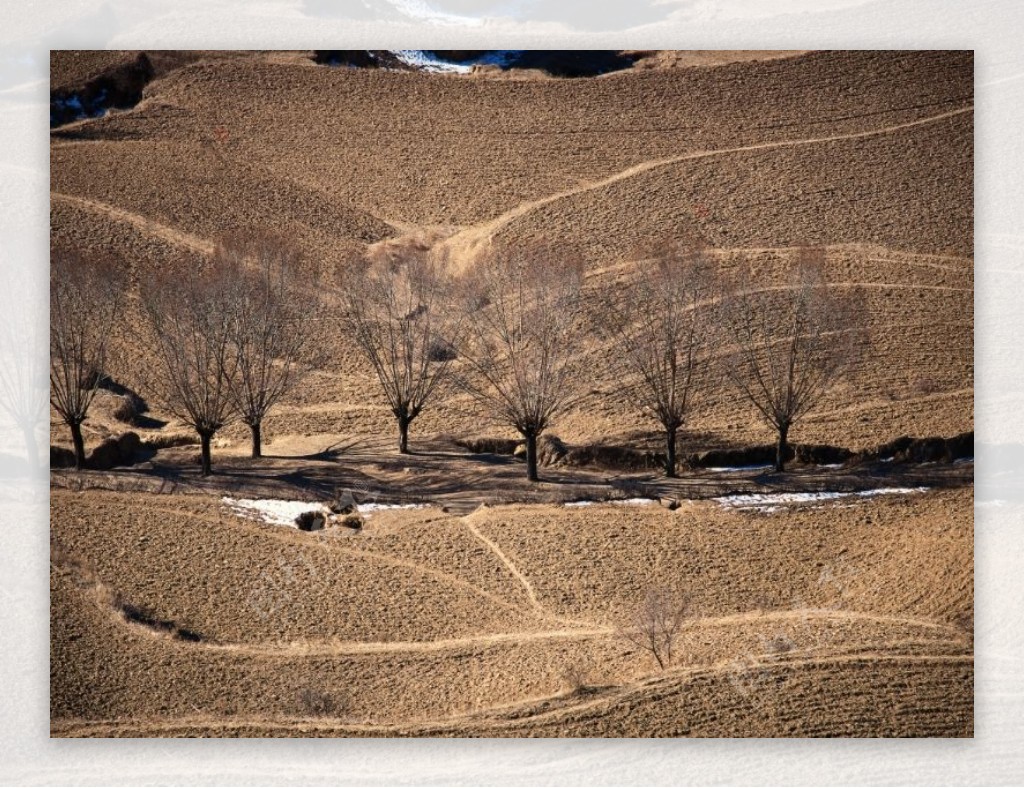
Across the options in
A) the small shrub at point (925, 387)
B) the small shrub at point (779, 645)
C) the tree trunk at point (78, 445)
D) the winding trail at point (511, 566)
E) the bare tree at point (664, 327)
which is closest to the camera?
the small shrub at point (779, 645)

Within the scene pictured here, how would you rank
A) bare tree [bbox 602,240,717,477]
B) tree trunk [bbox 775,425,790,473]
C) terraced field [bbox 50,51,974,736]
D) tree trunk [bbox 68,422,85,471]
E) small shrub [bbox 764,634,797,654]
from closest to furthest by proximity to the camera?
terraced field [bbox 50,51,974,736], small shrub [bbox 764,634,797,654], tree trunk [bbox 68,422,85,471], tree trunk [bbox 775,425,790,473], bare tree [bbox 602,240,717,477]

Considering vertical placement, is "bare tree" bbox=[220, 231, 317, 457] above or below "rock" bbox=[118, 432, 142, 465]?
above

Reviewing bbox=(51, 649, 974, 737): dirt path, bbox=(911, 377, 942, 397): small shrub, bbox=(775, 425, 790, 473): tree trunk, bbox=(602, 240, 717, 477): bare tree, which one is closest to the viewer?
bbox=(51, 649, 974, 737): dirt path

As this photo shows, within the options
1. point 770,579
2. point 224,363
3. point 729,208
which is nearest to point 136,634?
point 224,363

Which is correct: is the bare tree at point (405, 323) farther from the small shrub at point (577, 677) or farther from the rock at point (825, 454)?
the rock at point (825, 454)

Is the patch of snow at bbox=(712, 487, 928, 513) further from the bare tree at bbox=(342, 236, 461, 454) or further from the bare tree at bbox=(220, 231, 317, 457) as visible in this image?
the bare tree at bbox=(220, 231, 317, 457)

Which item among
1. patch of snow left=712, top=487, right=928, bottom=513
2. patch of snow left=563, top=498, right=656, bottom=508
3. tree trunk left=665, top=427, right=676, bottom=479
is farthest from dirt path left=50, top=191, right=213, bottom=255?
patch of snow left=712, top=487, right=928, bottom=513

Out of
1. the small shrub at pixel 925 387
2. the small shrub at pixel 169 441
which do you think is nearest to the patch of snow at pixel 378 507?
the small shrub at pixel 169 441
